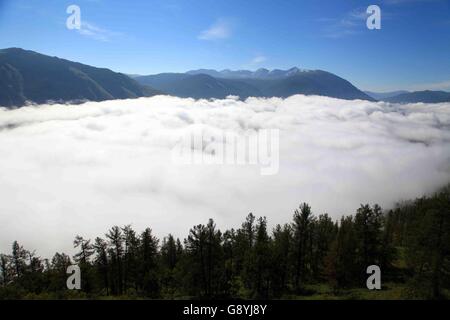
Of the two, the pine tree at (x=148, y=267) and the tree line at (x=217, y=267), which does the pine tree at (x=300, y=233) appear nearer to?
the tree line at (x=217, y=267)

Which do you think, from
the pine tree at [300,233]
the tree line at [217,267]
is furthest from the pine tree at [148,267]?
the pine tree at [300,233]

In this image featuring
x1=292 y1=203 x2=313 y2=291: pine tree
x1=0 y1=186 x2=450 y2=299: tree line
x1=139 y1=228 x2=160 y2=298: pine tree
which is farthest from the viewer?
x1=292 y1=203 x2=313 y2=291: pine tree

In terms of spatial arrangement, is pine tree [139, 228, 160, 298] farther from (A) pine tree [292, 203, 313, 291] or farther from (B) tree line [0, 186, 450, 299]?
(A) pine tree [292, 203, 313, 291]

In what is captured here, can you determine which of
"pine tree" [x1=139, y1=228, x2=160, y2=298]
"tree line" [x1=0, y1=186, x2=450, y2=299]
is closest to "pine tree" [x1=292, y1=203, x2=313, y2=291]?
"tree line" [x1=0, y1=186, x2=450, y2=299]

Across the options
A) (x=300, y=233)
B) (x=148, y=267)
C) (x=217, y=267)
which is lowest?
(x=148, y=267)

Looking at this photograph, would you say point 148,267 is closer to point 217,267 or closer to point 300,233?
point 217,267

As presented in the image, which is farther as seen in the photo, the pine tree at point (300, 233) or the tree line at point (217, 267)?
the pine tree at point (300, 233)

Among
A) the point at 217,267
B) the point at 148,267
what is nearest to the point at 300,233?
the point at 217,267

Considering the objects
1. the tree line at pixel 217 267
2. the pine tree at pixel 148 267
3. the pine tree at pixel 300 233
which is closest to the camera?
the tree line at pixel 217 267

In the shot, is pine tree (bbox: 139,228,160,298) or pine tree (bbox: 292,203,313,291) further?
Answer: pine tree (bbox: 292,203,313,291)

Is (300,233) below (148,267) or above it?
above

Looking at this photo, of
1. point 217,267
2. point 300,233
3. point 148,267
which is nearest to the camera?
point 217,267
